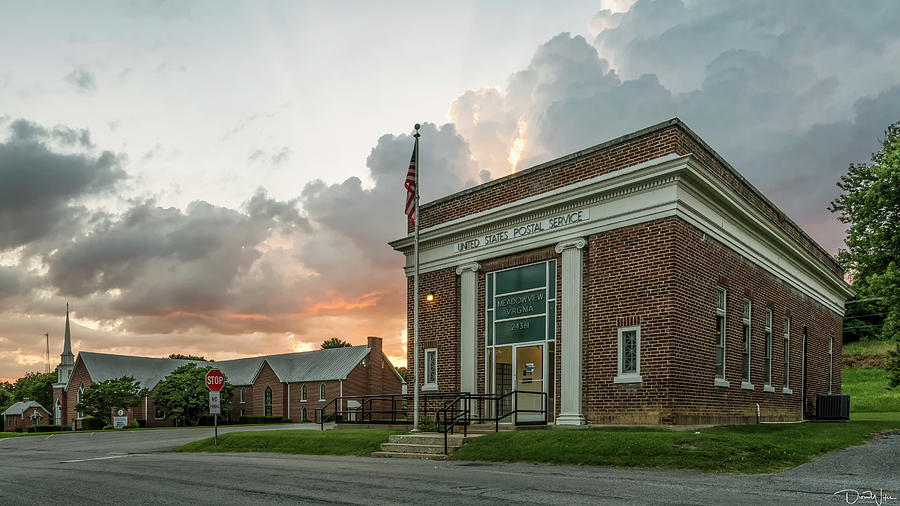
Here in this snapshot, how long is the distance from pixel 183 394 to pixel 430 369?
54.8m

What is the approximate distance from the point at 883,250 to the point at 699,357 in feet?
61.6

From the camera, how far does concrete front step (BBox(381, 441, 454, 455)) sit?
1784cm

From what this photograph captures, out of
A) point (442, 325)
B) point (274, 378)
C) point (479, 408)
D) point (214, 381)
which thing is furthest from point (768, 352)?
point (274, 378)

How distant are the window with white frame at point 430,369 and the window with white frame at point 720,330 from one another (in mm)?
8766

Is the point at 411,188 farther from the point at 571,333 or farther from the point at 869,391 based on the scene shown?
the point at 869,391

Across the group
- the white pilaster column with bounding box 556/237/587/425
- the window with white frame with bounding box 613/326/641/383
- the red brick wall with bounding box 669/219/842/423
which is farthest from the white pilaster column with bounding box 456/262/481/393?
the red brick wall with bounding box 669/219/842/423

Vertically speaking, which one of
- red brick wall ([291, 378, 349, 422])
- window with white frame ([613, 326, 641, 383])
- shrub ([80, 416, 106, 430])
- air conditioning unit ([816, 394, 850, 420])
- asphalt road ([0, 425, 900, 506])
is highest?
window with white frame ([613, 326, 641, 383])

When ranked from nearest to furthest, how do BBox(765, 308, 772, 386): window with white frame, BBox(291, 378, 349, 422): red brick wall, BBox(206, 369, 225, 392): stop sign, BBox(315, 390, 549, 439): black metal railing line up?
1. BBox(315, 390, 549, 439): black metal railing
2. BBox(765, 308, 772, 386): window with white frame
3. BBox(206, 369, 225, 392): stop sign
4. BBox(291, 378, 349, 422): red brick wall

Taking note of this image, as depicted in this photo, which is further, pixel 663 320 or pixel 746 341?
pixel 746 341

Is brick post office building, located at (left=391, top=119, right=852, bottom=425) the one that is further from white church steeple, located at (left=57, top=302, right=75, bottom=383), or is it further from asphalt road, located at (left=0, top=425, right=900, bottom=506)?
white church steeple, located at (left=57, top=302, right=75, bottom=383)

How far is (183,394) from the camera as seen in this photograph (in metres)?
72.5

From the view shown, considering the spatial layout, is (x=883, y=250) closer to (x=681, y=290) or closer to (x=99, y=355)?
(x=681, y=290)

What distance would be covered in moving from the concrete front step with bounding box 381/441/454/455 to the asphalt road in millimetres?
1681

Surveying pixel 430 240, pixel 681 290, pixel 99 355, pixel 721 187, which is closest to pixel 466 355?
pixel 430 240
